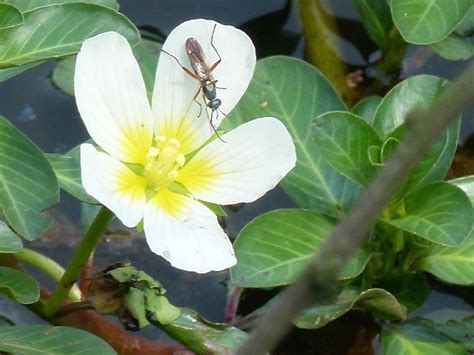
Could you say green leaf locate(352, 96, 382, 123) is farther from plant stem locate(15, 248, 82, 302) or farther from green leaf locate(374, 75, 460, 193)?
plant stem locate(15, 248, 82, 302)

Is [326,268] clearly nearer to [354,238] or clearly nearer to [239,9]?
[354,238]

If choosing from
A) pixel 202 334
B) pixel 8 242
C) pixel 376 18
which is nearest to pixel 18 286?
pixel 8 242

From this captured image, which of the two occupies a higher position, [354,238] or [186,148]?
[354,238]

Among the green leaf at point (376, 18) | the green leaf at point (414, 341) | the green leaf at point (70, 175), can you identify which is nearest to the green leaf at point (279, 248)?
the green leaf at point (414, 341)

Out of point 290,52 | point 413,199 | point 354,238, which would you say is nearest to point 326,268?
point 354,238

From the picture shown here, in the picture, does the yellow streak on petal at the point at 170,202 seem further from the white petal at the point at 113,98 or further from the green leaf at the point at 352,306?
the green leaf at the point at 352,306

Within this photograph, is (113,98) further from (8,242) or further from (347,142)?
(347,142)
